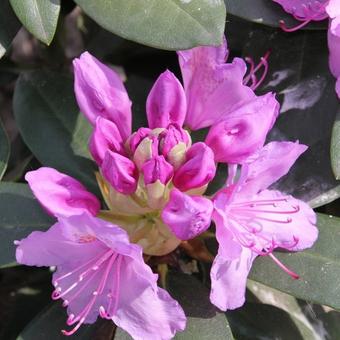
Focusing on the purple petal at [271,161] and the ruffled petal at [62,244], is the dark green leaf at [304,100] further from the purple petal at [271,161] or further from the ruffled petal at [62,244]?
the ruffled petal at [62,244]

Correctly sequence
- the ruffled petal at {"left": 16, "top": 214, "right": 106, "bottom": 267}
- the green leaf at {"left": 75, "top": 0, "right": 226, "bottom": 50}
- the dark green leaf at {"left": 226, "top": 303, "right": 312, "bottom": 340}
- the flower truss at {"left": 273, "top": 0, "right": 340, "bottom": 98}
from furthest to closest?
the dark green leaf at {"left": 226, "top": 303, "right": 312, "bottom": 340} < the flower truss at {"left": 273, "top": 0, "right": 340, "bottom": 98} < the green leaf at {"left": 75, "top": 0, "right": 226, "bottom": 50} < the ruffled petal at {"left": 16, "top": 214, "right": 106, "bottom": 267}

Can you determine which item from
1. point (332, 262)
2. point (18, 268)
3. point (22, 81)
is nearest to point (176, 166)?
point (332, 262)

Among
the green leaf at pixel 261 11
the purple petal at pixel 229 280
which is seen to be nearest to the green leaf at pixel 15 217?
the purple petal at pixel 229 280

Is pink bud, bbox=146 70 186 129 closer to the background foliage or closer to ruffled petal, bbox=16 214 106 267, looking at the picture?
the background foliage

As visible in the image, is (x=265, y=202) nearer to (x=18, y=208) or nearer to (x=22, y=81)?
(x=18, y=208)

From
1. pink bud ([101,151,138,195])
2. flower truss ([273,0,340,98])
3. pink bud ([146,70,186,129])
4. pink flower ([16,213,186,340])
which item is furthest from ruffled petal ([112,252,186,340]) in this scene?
flower truss ([273,0,340,98])

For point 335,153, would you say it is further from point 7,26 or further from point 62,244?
point 7,26
